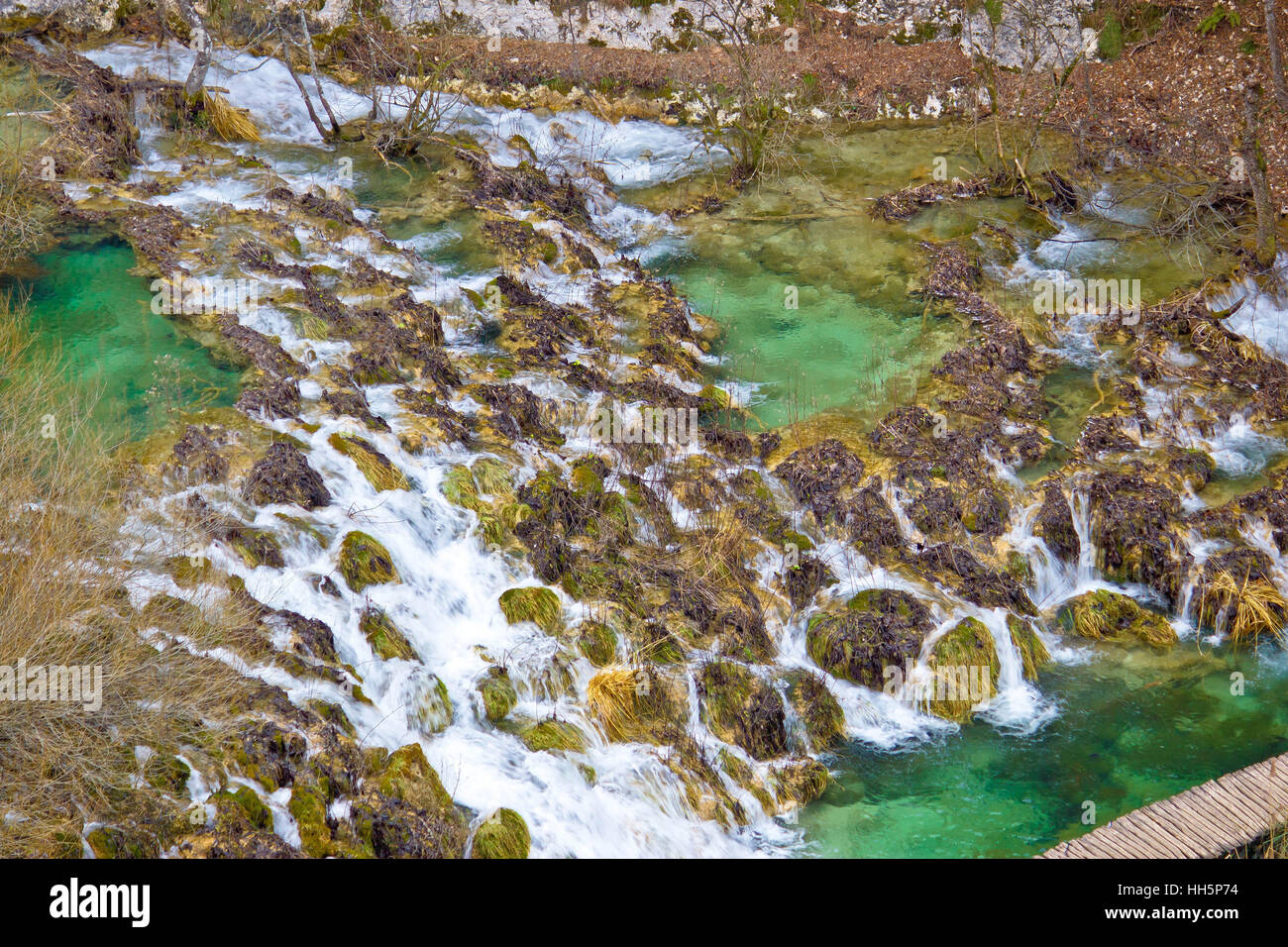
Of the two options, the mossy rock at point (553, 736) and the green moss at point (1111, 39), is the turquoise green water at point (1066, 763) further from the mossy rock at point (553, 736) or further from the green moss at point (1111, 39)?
the green moss at point (1111, 39)

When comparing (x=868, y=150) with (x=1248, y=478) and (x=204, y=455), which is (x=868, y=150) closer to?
(x=1248, y=478)

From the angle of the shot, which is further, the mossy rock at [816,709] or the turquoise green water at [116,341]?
the turquoise green water at [116,341]

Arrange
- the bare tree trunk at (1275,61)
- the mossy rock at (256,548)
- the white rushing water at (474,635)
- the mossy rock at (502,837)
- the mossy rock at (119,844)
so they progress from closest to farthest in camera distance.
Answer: the mossy rock at (119,844) → the mossy rock at (502,837) → the white rushing water at (474,635) → the mossy rock at (256,548) → the bare tree trunk at (1275,61)

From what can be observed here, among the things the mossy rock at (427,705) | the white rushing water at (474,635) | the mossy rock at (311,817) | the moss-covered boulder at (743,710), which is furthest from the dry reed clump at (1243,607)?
the mossy rock at (311,817)

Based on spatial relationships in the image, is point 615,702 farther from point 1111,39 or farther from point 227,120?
point 1111,39

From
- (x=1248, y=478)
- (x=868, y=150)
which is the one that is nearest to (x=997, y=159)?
(x=868, y=150)

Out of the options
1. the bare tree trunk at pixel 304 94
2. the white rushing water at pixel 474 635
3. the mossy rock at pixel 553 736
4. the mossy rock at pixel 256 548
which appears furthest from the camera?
the bare tree trunk at pixel 304 94
